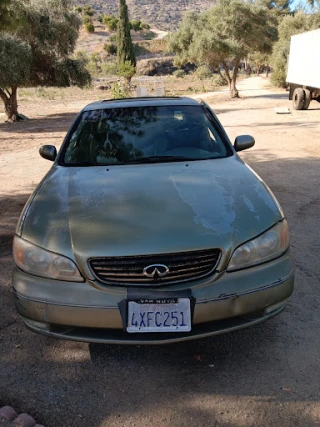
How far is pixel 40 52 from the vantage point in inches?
714

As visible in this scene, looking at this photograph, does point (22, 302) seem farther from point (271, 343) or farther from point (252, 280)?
point (271, 343)

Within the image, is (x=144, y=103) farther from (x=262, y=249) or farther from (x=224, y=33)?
(x=224, y=33)

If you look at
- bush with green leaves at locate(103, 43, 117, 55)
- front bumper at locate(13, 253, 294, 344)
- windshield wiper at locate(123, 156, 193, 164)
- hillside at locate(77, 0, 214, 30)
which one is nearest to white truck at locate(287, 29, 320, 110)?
windshield wiper at locate(123, 156, 193, 164)

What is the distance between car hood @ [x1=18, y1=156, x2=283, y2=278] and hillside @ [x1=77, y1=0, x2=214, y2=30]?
424 feet

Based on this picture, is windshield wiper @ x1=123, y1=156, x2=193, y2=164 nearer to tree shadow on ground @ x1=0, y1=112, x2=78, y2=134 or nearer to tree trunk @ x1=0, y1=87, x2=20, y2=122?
tree shadow on ground @ x1=0, y1=112, x2=78, y2=134

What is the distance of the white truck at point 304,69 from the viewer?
1491 cm

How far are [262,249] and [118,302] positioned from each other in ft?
2.93

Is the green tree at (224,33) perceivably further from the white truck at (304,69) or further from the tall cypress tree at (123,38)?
the tall cypress tree at (123,38)

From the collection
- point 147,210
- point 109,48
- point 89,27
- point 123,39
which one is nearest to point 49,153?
point 147,210

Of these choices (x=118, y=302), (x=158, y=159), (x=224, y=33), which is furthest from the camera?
(x=224, y=33)

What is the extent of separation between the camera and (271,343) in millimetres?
2789

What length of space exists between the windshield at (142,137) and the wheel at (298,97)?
14.5 meters

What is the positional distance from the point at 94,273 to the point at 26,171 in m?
6.67

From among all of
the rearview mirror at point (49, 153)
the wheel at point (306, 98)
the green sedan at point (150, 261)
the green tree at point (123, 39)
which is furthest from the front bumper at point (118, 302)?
the green tree at point (123, 39)
